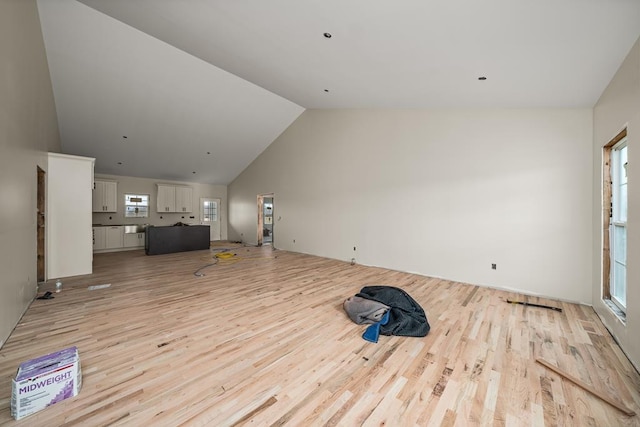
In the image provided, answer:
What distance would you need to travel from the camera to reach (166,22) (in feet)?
11.7

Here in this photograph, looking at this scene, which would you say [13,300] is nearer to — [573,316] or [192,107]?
[192,107]

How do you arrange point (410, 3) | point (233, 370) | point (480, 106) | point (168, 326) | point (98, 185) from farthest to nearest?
point (98, 185) → point (480, 106) → point (168, 326) → point (410, 3) → point (233, 370)

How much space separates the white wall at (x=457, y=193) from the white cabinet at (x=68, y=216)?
499 cm

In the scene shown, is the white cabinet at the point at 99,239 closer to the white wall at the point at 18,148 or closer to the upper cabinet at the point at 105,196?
the upper cabinet at the point at 105,196

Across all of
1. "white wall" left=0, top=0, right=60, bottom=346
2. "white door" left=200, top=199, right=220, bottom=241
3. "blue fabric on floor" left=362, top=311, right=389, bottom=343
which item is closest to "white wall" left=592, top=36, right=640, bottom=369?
"blue fabric on floor" left=362, top=311, right=389, bottom=343

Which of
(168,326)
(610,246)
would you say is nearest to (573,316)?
(610,246)

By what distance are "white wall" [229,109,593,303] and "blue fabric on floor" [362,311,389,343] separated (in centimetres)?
263

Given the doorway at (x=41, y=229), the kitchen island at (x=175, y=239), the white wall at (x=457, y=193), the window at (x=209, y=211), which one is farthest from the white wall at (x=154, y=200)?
the white wall at (x=457, y=193)

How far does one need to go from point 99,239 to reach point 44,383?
27.1ft

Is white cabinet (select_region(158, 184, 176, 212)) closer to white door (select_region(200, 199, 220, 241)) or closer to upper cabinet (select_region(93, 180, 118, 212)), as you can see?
white door (select_region(200, 199, 220, 241))

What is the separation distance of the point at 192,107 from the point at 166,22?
102 inches

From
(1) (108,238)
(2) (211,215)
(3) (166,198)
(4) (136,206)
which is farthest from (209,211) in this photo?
(1) (108,238)

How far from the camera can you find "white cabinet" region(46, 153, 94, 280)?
4543 millimetres

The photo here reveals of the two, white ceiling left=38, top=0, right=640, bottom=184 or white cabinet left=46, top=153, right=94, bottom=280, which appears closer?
white ceiling left=38, top=0, right=640, bottom=184
